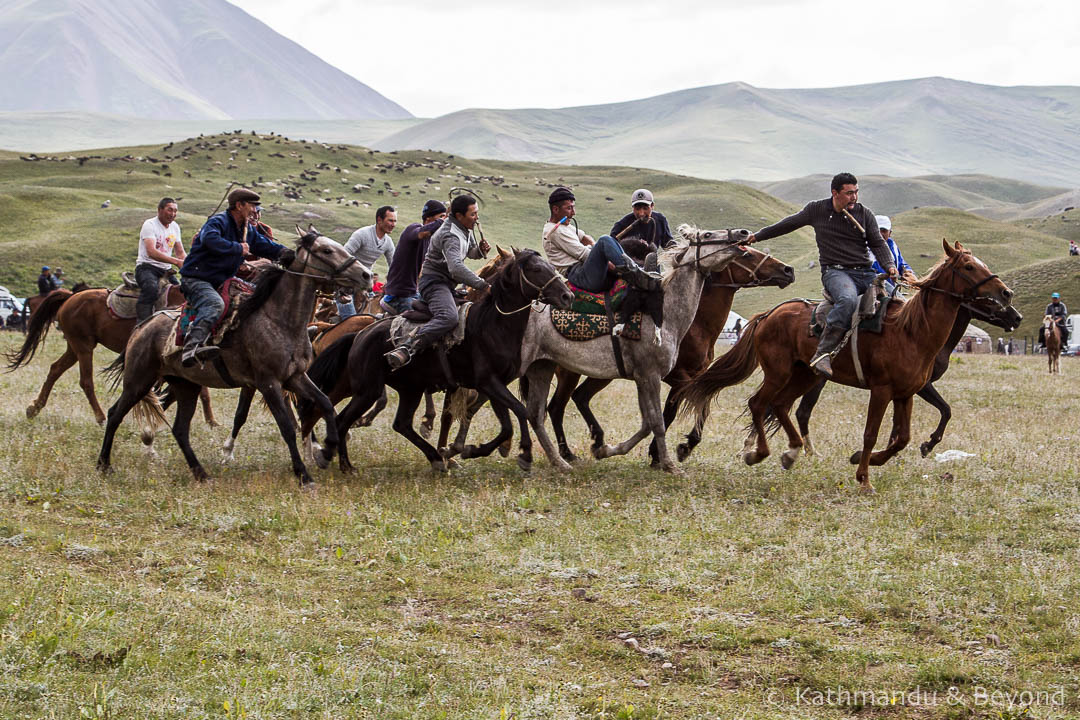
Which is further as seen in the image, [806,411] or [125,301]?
[125,301]

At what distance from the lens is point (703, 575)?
820cm

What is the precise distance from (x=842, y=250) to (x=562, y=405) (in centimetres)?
416

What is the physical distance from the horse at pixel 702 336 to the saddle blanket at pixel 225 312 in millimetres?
4301

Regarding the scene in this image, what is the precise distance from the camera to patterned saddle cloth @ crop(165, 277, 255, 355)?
38.0ft

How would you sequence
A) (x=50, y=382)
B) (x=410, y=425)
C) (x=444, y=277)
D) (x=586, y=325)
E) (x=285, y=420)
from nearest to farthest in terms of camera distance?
(x=285, y=420) → (x=444, y=277) → (x=586, y=325) → (x=410, y=425) → (x=50, y=382)

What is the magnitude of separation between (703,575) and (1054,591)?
98.3 inches

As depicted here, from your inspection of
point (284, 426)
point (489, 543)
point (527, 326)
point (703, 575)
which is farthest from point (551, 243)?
point (703, 575)

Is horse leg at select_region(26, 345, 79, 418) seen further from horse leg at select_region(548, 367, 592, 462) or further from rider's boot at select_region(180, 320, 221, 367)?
horse leg at select_region(548, 367, 592, 462)

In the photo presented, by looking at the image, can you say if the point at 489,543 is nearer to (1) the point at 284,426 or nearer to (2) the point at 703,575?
(2) the point at 703,575

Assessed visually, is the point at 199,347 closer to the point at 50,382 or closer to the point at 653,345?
the point at 653,345

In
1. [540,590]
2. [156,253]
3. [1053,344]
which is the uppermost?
[156,253]

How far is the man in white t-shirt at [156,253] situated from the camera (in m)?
14.3

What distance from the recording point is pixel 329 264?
11453mm

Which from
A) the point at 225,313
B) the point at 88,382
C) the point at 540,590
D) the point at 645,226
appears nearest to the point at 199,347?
the point at 225,313
